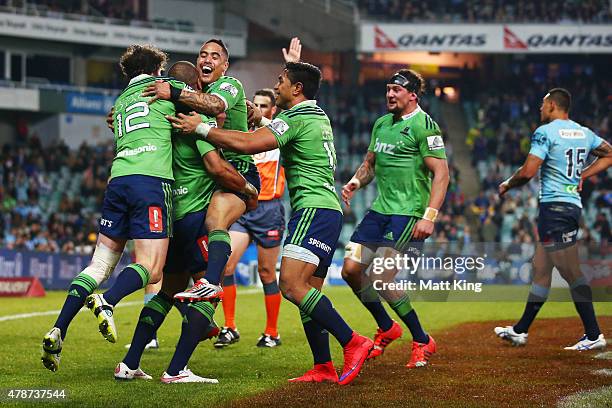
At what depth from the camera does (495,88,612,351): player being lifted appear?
10.9 meters

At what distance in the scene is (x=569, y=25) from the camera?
41.4 m

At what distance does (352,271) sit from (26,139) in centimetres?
3243

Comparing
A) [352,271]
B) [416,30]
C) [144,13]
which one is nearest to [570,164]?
[352,271]

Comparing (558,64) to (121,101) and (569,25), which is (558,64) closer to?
(569,25)

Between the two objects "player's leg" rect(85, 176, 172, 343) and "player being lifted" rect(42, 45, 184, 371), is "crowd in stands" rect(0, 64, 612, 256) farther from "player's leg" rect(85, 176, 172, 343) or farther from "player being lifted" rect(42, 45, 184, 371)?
"player's leg" rect(85, 176, 172, 343)

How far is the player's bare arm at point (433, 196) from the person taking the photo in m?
9.24

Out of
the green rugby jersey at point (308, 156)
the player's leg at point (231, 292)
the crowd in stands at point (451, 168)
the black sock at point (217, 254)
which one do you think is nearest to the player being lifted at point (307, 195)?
the green rugby jersey at point (308, 156)

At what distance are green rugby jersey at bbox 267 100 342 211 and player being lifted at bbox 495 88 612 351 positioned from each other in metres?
3.09

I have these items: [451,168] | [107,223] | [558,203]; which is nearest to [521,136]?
[451,168]

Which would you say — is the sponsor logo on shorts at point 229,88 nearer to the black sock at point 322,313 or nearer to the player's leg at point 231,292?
the black sock at point 322,313

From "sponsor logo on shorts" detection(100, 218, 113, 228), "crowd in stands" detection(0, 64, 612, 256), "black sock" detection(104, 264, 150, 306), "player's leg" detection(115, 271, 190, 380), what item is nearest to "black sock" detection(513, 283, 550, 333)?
"player's leg" detection(115, 271, 190, 380)

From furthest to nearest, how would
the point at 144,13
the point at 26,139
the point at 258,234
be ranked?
the point at 144,13 < the point at 26,139 < the point at 258,234

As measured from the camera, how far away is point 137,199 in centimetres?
812

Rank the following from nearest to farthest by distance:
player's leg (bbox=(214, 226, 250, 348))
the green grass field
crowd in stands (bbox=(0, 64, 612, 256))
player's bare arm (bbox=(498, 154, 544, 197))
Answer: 1. the green grass field
2. player's bare arm (bbox=(498, 154, 544, 197))
3. player's leg (bbox=(214, 226, 250, 348))
4. crowd in stands (bbox=(0, 64, 612, 256))
